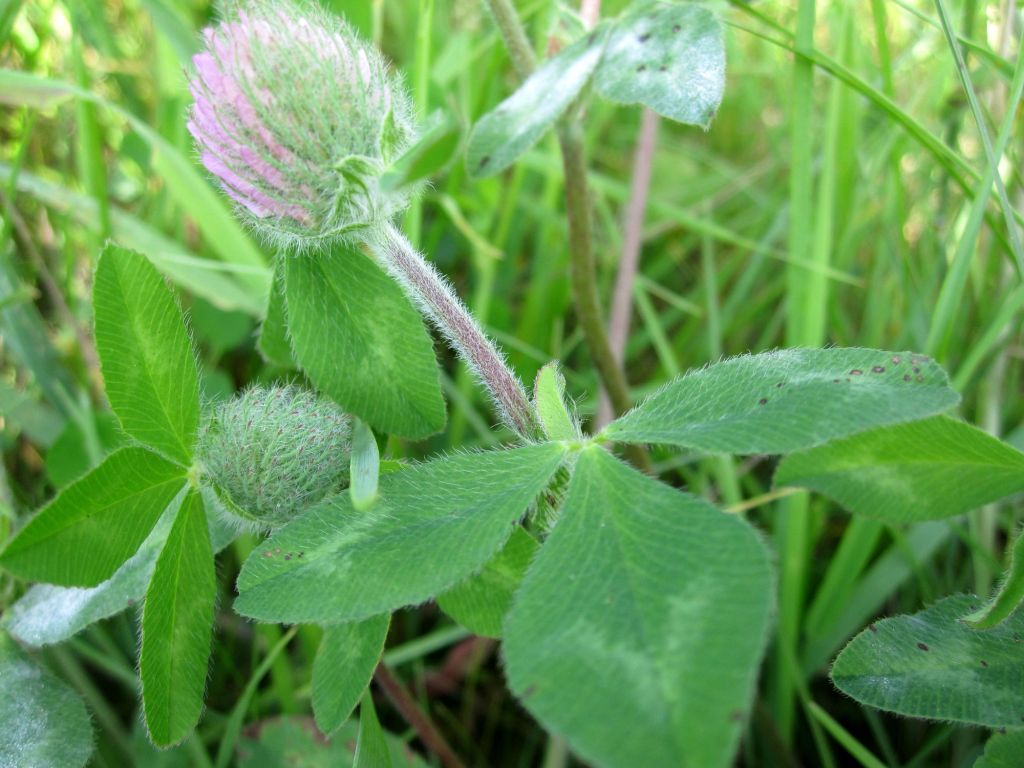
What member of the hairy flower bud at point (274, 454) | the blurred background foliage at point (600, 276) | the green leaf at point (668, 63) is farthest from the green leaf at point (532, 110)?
the hairy flower bud at point (274, 454)

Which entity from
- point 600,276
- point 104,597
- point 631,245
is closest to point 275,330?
point 104,597

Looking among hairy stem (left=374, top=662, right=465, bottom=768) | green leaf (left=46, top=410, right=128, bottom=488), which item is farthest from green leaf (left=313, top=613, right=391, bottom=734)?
green leaf (left=46, top=410, right=128, bottom=488)

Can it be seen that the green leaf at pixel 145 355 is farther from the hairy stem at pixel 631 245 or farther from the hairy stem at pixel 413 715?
the hairy stem at pixel 631 245

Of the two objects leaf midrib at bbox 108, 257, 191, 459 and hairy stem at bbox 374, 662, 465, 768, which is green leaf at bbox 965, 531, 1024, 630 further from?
leaf midrib at bbox 108, 257, 191, 459

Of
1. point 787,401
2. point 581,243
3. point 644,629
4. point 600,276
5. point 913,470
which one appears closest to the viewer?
point 644,629

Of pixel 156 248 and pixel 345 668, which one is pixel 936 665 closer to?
pixel 345 668

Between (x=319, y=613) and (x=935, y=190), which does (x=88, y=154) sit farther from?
(x=935, y=190)
